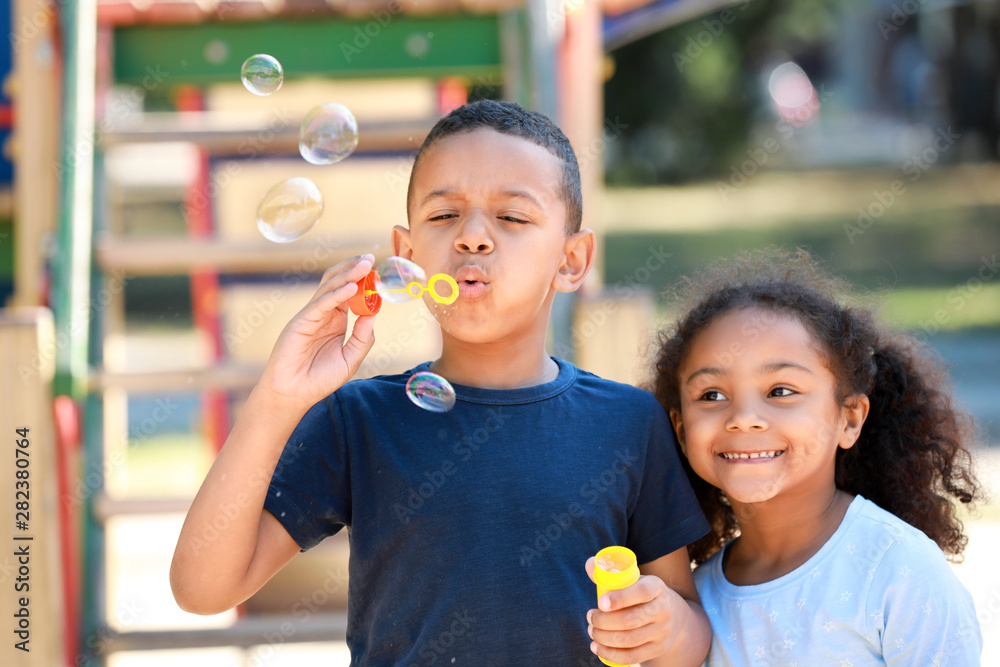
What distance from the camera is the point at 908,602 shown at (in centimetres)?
159

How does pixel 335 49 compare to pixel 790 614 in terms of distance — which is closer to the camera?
pixel 790 614

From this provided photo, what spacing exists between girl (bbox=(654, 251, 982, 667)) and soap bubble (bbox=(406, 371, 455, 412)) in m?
0.47

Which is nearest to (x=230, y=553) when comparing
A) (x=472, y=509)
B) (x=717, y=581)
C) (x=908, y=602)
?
(x=472, y=509)

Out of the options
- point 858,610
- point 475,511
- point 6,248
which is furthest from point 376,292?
point 6,248

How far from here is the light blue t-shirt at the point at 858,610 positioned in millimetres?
1571

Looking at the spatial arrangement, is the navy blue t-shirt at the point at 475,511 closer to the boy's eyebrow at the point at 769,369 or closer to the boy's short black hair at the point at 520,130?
the boy's eyebrow at the point at 769,369

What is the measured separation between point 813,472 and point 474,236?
770mm

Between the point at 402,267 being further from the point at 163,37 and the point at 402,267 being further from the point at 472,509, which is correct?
the point at 163,37

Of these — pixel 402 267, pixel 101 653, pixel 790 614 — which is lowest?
pixel 101 653

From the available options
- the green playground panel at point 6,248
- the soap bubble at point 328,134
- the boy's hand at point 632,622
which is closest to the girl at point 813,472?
the boy's hand at point 632,622

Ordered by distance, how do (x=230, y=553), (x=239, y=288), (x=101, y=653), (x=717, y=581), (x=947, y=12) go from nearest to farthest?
(x=230, y=553) → (x=717, y=581) → (x=101, y=653) → (x=239, y=288) → (x=947, y=12)

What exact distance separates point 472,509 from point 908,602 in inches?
29.0

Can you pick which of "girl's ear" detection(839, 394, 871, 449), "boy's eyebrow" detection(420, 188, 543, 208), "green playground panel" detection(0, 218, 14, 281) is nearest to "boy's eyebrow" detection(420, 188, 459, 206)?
"boy's eyebrow" detection(420, 188, 543, 208)

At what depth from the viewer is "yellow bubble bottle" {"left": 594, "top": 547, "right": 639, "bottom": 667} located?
142 centimetres
